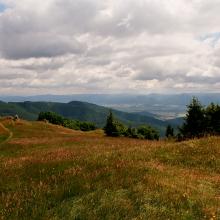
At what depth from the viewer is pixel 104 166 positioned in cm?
1891

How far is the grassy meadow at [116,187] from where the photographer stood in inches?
515

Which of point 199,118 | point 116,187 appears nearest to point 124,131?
point 199,118

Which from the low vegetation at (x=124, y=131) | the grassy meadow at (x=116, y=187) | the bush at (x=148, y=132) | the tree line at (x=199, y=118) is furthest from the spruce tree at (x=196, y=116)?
the bush at (x=148, y=132)

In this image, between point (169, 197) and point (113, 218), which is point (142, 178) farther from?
point (113, 218)

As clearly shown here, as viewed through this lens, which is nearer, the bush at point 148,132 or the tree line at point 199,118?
the tree line at point 199,118

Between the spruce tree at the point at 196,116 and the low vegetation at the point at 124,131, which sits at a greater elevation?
the spruce tree at the point at 196,116

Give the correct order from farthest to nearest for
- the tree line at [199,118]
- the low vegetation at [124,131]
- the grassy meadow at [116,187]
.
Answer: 1. the low vegetation at [124,131]
2. the tree line at [199,118]
3. the grassy meadow at [116,187]

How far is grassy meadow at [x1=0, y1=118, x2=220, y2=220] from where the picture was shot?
13.1 metres

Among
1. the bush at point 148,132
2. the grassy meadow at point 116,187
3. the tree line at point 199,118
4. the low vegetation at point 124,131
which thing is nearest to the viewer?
the grassy meadow at point 116,187

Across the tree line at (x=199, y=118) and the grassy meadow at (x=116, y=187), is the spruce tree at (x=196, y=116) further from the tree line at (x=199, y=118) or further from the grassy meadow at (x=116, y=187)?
the grassy meadow at (x=116, y=187)

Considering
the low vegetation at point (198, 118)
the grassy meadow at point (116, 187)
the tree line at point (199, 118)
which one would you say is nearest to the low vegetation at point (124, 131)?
the tree line at point (199, 118)

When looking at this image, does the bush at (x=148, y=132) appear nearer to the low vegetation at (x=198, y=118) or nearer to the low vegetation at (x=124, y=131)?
the low vegetation at (x=124, y=131)

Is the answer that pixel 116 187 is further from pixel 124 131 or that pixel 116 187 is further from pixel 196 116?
pixel 124 131

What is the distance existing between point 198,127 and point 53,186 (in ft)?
186
